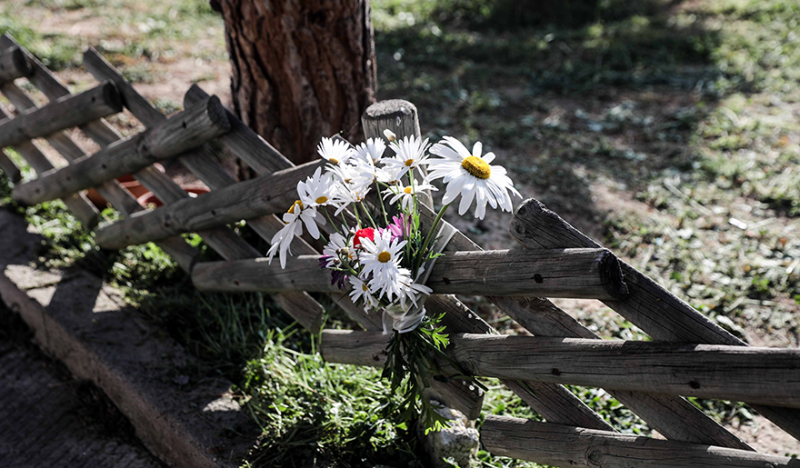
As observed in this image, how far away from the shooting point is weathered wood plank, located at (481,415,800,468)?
162 centimetres

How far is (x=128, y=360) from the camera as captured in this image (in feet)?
9.12

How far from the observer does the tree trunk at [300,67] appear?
112 inches

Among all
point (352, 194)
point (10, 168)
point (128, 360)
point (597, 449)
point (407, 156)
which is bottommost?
point (128, 360)

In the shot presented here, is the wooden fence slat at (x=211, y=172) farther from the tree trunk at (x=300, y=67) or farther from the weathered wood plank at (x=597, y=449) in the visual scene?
the weathered wood plank at (x=597, y=449)

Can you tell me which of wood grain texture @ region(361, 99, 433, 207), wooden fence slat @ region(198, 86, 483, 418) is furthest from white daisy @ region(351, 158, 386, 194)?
wooden fence slat @ region(198, 86, 483, 418)

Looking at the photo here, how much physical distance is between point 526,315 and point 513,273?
21cm

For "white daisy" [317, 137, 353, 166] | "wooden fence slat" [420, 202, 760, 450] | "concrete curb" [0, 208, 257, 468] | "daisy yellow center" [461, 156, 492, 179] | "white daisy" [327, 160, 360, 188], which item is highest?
"daisy yellow center" [461, 156, 492, 179]

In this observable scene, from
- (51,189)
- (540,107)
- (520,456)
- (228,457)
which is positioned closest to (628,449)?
(520,456)

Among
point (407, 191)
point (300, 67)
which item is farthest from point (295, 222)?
point (300, 67)

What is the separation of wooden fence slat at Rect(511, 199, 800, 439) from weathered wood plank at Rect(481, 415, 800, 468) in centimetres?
12

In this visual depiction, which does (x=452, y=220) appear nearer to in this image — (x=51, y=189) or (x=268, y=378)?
(x=268, y=378)

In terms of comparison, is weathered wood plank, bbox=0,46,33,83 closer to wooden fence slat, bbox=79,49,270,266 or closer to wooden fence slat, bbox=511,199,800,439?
wooden fence slat, bbox=79,49,270,266

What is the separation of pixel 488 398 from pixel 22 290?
2.46 metres

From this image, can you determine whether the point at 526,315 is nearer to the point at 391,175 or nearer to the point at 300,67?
the point at 391,175
